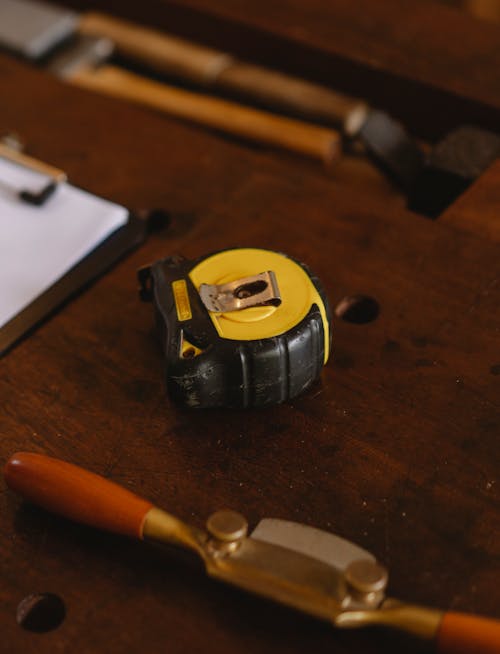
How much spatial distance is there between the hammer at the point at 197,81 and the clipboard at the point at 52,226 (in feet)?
1.27

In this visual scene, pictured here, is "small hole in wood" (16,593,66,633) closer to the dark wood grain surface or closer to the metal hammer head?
the dark wood grain surface

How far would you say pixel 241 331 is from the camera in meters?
0.69

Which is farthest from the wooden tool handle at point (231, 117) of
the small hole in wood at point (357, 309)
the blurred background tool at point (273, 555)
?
the blurred background tool at point (273, 555)

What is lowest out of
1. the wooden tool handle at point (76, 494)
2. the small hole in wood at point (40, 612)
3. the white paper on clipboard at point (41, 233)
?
the small hole in wood at point (40, 612)

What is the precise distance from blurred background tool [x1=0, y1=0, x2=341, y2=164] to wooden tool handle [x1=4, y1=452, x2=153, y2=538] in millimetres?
754

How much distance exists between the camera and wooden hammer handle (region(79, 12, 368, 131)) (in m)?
1.24

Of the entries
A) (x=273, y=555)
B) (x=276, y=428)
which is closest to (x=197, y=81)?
(x=276, y=428)

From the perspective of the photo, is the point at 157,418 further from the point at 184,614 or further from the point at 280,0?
the point at 280,0

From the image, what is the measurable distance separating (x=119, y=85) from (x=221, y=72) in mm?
164

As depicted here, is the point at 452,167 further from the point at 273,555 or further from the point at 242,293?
the point at 273,555

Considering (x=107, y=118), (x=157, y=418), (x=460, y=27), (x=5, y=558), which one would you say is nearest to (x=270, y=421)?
(x=157, y=418)

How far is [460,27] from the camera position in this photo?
3.81ft

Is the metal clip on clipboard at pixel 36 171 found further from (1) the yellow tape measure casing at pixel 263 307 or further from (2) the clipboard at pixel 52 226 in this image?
(1) the yellow tape measure casing at pixel 263 307

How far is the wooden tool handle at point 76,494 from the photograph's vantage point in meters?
0.62
